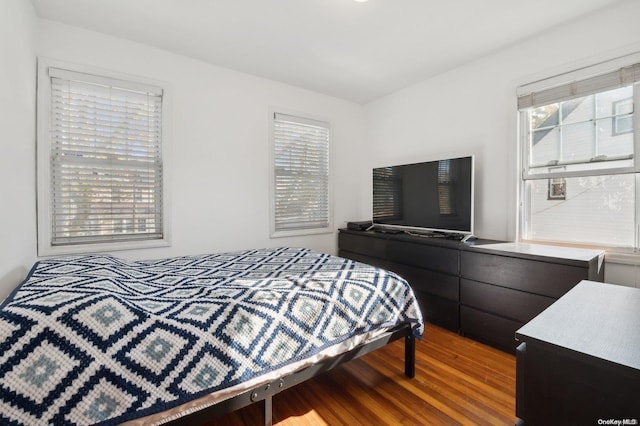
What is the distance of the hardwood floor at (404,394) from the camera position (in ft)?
5.19

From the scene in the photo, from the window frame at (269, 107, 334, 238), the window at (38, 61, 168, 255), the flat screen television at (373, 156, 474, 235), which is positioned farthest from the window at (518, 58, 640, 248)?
the window at (38, 61, 168, 255)

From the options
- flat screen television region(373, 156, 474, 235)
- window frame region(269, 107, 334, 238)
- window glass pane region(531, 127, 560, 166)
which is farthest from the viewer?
window frame region(269, 107, 334, 238)

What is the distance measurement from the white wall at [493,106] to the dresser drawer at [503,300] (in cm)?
59

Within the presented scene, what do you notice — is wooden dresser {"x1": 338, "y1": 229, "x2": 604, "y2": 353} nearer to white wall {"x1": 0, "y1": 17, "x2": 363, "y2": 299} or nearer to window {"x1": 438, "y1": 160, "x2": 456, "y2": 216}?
window {"x1": 438, "y1": 160, "x2": 456, "y2": 216}

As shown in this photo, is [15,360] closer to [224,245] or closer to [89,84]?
[224,245]

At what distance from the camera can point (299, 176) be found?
3.66 meters

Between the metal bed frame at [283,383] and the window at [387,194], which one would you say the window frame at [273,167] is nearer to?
the window at [387,194]

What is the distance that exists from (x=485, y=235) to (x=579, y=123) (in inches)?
46.2

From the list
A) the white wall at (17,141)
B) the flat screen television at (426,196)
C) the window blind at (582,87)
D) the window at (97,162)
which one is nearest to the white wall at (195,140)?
the white wall at (17,141)

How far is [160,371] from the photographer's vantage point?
112 cm

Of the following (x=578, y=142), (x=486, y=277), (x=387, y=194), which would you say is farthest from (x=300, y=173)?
(x=578, y=142)

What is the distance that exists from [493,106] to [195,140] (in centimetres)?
293

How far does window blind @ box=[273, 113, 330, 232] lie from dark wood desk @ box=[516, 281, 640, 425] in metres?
2.90

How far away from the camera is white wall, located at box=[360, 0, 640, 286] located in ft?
7.04
